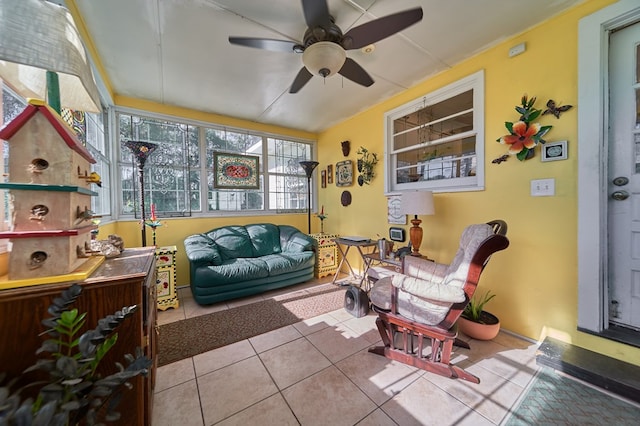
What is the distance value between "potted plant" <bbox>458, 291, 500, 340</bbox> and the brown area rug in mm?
1257

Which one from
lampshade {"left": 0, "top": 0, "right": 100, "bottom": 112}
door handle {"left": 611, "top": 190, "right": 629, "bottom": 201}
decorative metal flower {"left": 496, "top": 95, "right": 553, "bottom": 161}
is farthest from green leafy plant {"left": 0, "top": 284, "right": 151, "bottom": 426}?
door handle {"left": 611, "top": 190, "right": 629, "bottom": 201}

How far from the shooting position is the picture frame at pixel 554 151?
1818 millimetres

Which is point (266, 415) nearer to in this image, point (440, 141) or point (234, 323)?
point (234, 323)

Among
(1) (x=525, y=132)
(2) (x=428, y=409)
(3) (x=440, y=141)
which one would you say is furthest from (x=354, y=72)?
(2) (x=428, y=409)

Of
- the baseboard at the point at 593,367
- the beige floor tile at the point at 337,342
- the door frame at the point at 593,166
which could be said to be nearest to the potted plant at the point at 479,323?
the baseboard at the point at 593,367

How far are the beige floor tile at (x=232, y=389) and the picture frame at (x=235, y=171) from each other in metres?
2.75

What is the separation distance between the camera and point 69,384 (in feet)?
1.91

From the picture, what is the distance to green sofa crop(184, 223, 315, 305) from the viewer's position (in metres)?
2.72

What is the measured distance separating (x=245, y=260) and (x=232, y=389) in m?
1.79

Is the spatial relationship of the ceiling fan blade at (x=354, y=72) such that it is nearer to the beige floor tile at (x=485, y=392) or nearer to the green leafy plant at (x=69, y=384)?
the green leafy plant at (x=69, y=384)

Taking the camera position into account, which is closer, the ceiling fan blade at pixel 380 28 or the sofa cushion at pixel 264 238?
the ceiling fan blade at pixel 380 28

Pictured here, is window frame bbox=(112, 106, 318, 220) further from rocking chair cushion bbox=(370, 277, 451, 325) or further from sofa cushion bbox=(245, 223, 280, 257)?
rocking chair cushion bbox=(370, 277, 451, 325)

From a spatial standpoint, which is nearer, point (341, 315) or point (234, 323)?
point (234, 323)

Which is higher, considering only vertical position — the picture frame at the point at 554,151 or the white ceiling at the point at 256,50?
the white ceiling at the point at 256,50
